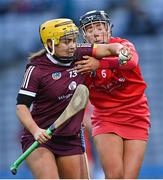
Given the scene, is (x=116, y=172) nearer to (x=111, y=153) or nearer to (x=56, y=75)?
(x=111, y=153)

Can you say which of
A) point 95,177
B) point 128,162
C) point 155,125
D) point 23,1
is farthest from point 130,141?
point 23,1

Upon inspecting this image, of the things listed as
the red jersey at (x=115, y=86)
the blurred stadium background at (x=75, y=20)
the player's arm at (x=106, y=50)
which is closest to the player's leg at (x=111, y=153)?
the red jersey at (x=115, y=86)

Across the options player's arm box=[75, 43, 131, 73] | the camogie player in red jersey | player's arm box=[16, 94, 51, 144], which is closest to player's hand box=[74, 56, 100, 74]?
player's arm box=[75, 43, 131, 73]

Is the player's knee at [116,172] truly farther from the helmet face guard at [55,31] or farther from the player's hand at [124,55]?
the helmet face guard at [55,31]

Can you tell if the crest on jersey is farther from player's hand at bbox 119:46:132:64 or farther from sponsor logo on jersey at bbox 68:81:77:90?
player's hand at bbox 119:46:132:64

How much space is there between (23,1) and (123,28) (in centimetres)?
153

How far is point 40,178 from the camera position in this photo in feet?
19.2

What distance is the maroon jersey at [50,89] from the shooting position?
5.91 metres

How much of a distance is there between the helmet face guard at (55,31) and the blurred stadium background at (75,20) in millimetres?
5320

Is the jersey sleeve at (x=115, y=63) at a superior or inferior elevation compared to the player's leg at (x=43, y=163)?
superior

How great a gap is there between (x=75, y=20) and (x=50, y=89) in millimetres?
5474

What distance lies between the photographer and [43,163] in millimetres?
5848

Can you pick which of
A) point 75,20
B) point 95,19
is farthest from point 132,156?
point 75,20

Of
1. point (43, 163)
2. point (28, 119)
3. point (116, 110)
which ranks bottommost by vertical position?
point (43, 163)
